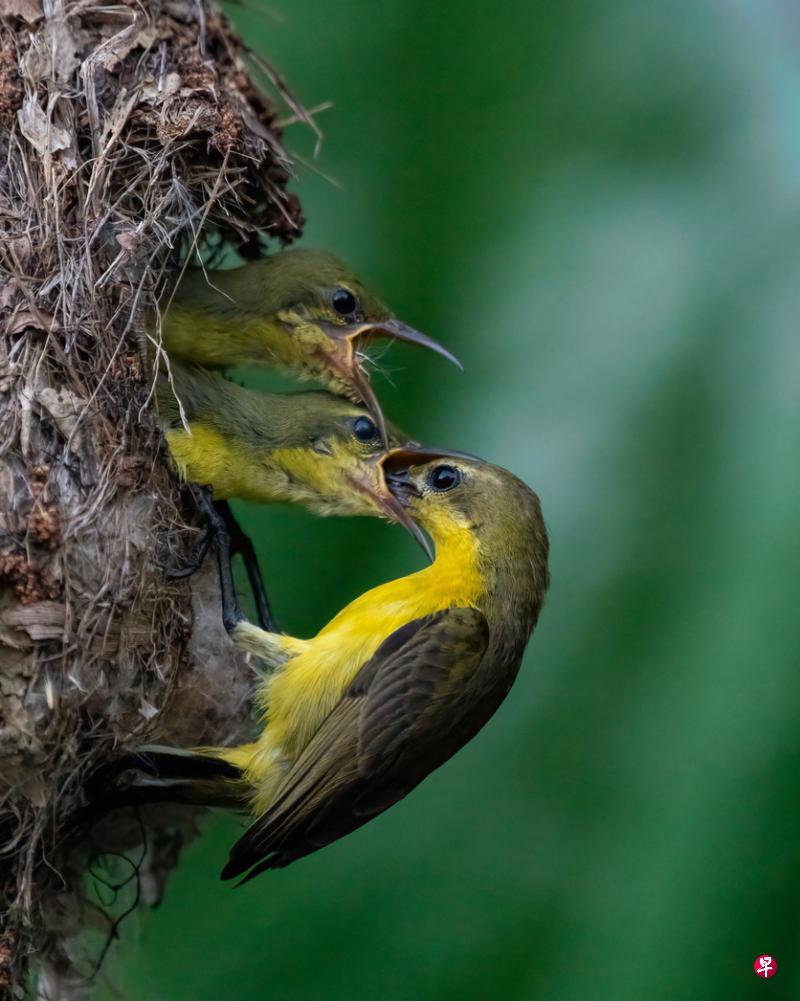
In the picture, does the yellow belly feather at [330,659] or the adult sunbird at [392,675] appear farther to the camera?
the yellow belly feather at [330,659]

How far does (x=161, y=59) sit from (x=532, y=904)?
6.53 ft

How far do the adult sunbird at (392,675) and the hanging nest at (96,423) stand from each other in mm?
103

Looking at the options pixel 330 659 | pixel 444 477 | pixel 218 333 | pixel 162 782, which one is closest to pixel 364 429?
pixel 444 477

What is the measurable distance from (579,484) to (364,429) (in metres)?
0.59

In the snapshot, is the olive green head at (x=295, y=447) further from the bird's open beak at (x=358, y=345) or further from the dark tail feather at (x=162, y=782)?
the dark tail feather at (x=162, y=782)

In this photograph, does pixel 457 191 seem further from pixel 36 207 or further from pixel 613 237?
pixel 36 207

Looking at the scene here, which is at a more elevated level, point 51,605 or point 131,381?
point 131,381

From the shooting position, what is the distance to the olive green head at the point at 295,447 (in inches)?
114

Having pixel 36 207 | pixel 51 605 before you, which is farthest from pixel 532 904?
pixel 36 207

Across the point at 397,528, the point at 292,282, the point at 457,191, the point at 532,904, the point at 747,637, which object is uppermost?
the point at 457,191

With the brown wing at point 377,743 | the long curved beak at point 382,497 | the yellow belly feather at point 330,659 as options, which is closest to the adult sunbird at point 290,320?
the long curved beak at point 382,497

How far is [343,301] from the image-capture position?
9.71ft

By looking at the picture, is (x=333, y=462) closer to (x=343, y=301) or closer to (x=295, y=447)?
(x=295, y=447)

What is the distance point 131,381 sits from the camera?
8.23 feet
